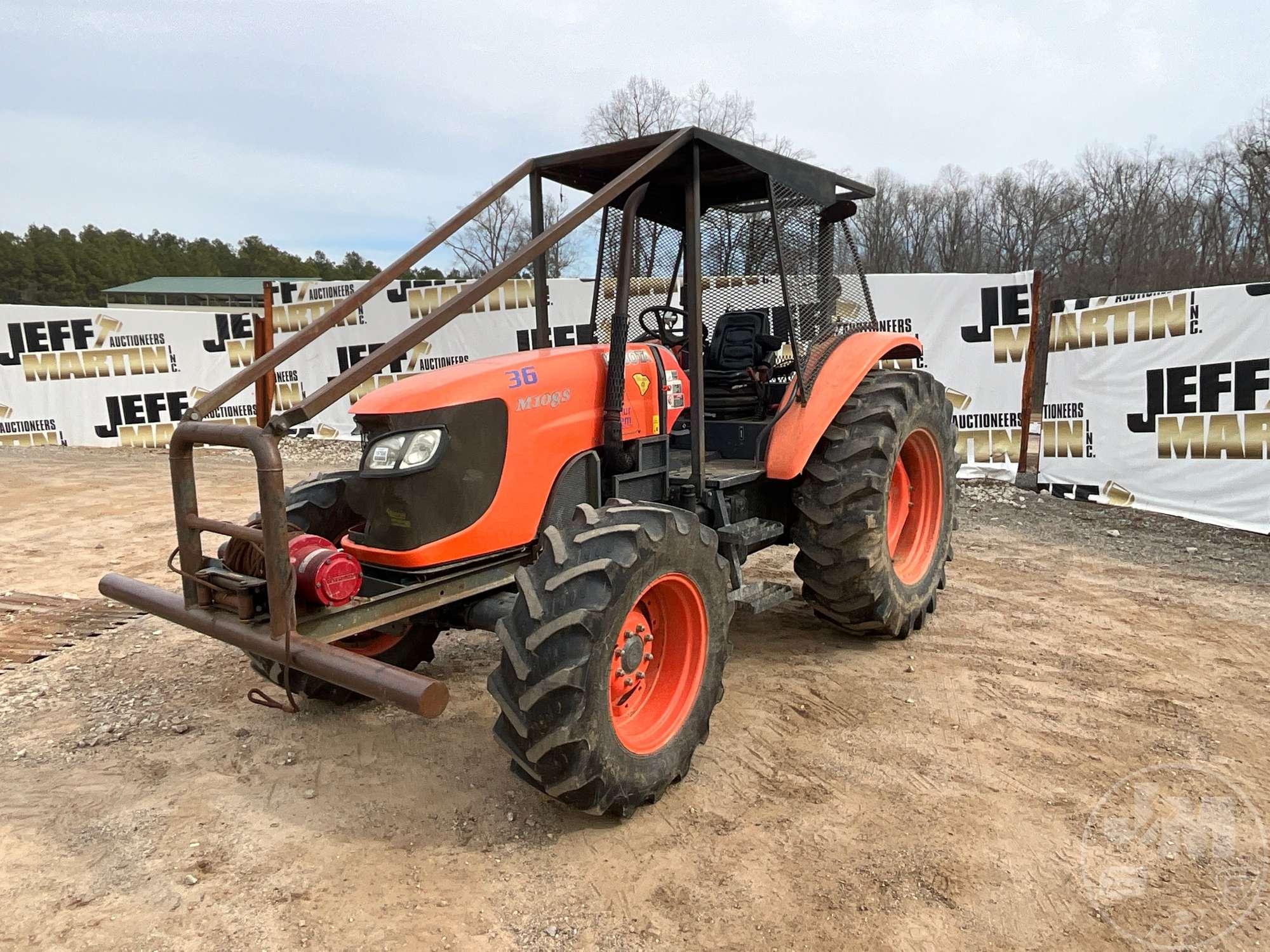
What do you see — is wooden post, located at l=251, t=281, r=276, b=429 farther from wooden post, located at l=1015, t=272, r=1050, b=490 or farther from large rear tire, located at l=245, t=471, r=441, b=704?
wooden post, located at l=1015, t=272, r=1050, b=490

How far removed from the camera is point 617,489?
11.7 ft

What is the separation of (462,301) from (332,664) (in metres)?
1.19

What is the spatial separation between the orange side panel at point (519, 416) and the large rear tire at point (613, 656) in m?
0.44

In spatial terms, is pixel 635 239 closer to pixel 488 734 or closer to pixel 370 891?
pixel 488 734

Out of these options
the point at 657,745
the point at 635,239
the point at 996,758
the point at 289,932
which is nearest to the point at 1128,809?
the point at 996,758

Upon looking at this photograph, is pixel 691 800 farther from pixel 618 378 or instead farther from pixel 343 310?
pixel 343 310

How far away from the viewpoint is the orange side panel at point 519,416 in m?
3.01

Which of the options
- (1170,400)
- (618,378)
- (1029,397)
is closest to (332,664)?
(618,378)

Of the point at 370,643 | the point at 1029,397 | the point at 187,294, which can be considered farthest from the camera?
the point at 187,294

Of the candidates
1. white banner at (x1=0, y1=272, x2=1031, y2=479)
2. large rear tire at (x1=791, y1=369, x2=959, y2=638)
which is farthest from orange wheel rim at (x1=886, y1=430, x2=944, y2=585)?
white banner at (x1=0, y1=272, x2=1031, y2=479)

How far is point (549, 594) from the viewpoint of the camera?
2580mm

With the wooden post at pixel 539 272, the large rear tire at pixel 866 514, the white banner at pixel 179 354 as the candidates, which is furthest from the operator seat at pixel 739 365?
the white banner at pixel 179 354

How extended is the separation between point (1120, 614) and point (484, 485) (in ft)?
13.0

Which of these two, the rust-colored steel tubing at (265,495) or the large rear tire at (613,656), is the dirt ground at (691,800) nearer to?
the large rear tire at (613,656)
